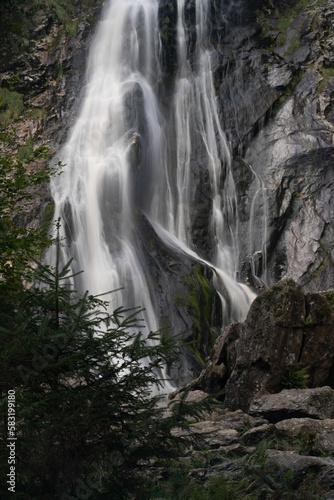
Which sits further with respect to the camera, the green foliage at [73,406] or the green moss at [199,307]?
the green moss at [199,307]

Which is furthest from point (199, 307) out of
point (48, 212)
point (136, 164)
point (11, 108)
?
point (11, 108)

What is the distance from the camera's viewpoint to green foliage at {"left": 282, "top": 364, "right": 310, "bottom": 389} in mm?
10441

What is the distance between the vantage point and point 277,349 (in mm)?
10805

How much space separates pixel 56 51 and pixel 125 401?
90.7ft

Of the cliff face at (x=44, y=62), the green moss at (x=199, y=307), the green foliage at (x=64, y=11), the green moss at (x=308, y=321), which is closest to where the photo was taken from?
the green moss at (x=308, y=321)

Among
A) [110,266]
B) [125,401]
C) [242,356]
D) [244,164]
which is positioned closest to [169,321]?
[110,266]

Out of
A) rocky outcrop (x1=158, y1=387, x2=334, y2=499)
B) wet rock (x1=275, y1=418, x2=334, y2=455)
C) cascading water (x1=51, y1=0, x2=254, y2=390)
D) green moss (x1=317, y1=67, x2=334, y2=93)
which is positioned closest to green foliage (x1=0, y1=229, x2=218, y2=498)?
rocky outcrop (x1=158, y1=387, x2=334, y2=499)

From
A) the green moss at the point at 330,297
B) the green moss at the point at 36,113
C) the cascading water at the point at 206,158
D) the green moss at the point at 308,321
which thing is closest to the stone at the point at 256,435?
the green moss at the point at 308,321

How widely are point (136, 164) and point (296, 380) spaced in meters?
14.6

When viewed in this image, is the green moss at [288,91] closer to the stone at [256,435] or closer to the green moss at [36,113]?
the green moss at [36,113]

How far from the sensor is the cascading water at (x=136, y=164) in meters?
19.9

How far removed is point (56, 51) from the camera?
100ft

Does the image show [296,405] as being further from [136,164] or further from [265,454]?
[136,164]

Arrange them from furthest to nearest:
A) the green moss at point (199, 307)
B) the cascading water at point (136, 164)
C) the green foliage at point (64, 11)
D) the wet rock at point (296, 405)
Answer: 1. the green foliage at point (64, 11)
2. the cascading water at point (136, 164)
3. the green moss at point (199, 307)
4. the wet rock at point (296, 405)
